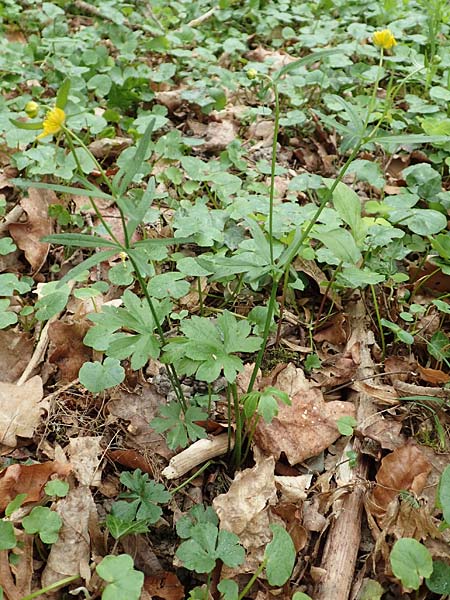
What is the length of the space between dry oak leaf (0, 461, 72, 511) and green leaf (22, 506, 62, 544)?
7cm

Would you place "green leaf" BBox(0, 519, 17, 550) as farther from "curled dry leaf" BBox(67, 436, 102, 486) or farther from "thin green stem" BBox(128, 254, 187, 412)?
"thin green stem" BBox(128, 254, 187, 412)

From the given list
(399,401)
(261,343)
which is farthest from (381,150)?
(261,343)

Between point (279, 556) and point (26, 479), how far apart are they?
0.68m

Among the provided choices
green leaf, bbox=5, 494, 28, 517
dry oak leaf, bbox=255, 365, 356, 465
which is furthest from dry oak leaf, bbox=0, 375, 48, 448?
dry oak leaf, bbox=255, 365, 356, 465

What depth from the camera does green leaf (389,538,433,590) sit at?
1306mm

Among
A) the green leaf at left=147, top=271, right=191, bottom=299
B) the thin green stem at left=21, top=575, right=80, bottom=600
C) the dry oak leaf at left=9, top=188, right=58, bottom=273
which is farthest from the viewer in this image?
the dry oak leaf at left=9, top=188, right=58, bottom=273

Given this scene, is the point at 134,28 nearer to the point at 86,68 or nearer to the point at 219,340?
the point at 86,68

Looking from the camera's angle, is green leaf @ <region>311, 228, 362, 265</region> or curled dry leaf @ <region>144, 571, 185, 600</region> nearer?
curled dry leaf @ <region>144, 571, 185, 600</region>

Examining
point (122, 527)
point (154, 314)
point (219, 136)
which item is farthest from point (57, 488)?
point (219, 136)

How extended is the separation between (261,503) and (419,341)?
2.70 feet

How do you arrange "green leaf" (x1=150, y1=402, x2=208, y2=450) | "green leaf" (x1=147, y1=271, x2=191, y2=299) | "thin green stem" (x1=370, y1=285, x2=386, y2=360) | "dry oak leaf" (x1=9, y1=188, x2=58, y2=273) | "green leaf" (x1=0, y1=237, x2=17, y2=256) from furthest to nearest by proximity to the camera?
"dry oak leaf" (x1=9, y1=188, x2=58, y2=273) < "green leaf" (x1=0, y1=237, x2=17, y2=256) < "thin green stem" (x1=370, y1=285, x2=386, y2=360) < "green leaf" (x1=147, y1=271, x2=191, y2=299) < "green leaf" (x1=150, y1=402, x2=208, y2=450)

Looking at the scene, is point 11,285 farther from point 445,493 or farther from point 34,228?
point 445,493

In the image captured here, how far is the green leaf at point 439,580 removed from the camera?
1.34 meters

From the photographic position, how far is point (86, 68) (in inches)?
119
